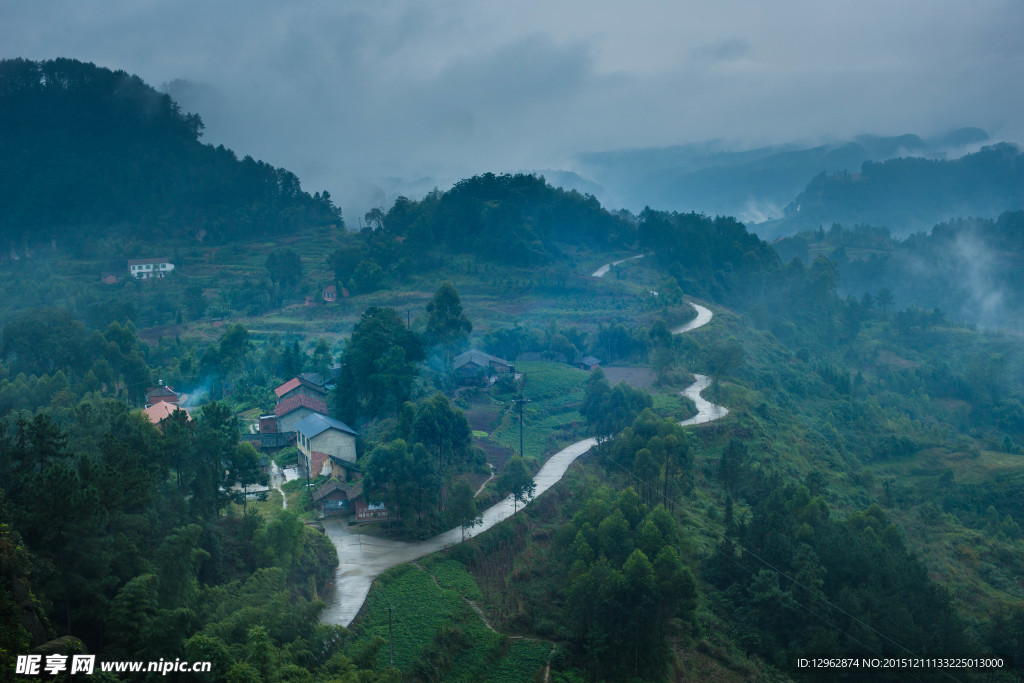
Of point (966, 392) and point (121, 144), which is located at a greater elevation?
point (121, 144)

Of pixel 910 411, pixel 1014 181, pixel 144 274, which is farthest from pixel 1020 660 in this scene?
pixel 1014 181

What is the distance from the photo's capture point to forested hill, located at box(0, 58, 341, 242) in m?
68.1

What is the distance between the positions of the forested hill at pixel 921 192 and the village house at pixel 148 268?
91.7m

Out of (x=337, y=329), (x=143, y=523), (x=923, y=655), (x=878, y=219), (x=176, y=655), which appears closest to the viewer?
(x=176, y=655)

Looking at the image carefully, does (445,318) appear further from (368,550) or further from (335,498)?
(368,550)

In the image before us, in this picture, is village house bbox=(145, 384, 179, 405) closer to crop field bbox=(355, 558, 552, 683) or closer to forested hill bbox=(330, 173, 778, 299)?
crop field bbox=(355, 558, 552, 683)

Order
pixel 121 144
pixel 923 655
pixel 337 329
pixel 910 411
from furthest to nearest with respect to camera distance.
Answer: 1. pixel 121 144
2. pixel 337 329
3. pixel 910 411
4. pixel 923 655

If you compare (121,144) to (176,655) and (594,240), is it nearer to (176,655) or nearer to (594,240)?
(594,240)

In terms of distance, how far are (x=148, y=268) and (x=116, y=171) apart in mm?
23691

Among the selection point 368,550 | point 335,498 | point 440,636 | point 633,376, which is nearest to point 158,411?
point 335,498

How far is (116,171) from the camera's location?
75250 millimetres

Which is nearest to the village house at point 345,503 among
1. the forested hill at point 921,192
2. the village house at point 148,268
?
the village house at point 148,268

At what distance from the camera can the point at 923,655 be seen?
1633 centimetres

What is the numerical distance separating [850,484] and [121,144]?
8036 cm
